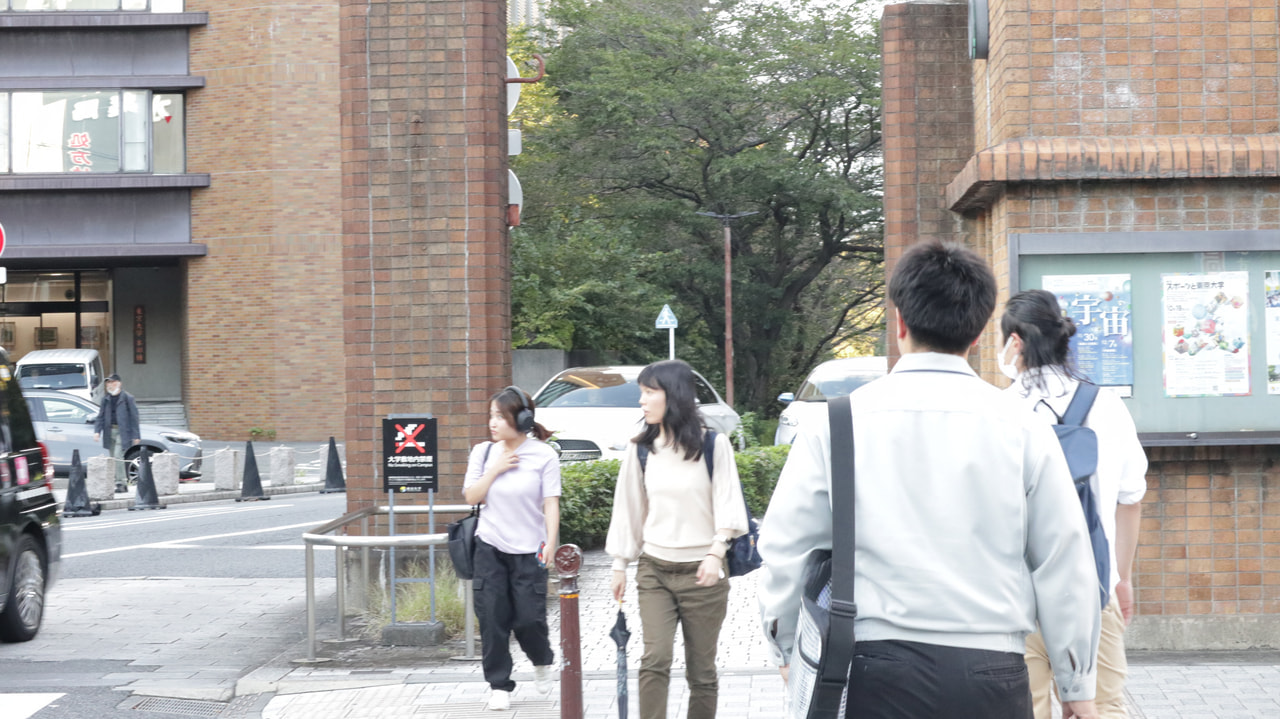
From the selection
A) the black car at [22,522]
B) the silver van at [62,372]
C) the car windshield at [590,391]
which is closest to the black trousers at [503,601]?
the black car at [22,522]

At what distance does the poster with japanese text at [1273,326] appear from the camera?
7027 millimetres

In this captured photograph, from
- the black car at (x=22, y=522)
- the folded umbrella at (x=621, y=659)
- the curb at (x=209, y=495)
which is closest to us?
the folded umbrella at (x=621, y=659)

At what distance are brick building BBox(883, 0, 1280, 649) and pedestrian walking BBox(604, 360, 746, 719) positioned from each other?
2658 millimetres

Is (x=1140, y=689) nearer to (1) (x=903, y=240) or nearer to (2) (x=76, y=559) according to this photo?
(1) (x=903, y=240)

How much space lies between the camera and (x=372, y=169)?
29.1 feet

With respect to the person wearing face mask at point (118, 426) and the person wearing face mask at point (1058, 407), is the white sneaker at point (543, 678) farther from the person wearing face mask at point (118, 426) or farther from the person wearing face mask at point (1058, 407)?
the person wearing face mask at point (118, 426)

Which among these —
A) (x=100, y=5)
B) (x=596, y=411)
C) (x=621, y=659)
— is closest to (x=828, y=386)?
(x=596, y=411)

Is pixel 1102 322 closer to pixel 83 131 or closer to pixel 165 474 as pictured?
pixel 165 474

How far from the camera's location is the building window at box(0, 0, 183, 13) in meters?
31.4

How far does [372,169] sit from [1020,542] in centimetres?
683

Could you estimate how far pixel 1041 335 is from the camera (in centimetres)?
415

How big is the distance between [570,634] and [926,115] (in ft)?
18.4

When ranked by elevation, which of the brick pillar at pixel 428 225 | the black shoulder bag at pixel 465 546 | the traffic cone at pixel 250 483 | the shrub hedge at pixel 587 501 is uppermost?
the brick pillar at pixel 428 225

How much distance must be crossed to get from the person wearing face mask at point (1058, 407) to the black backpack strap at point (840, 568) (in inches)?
58.5
